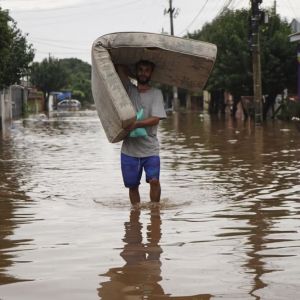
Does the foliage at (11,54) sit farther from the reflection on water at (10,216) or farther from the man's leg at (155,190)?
the man's leg at (155,190)

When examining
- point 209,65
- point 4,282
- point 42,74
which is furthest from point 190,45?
point 42,74

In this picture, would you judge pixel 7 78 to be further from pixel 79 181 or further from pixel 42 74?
pixel 42 74

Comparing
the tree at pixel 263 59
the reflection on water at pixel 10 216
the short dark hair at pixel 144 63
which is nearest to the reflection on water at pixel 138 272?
the reflection on water at pixel 10 216

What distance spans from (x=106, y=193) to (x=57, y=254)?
3931 millimetres

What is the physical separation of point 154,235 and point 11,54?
78.4ft

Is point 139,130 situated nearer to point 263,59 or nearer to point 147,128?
point 147,128

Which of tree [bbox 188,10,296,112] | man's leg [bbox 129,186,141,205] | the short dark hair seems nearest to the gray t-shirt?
the short dark hair

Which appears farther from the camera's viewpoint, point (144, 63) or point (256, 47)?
point (256, 47)

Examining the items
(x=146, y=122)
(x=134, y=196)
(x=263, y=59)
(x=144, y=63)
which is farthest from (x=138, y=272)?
(x=263, y=59)

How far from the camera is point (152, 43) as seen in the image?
758 centimetres

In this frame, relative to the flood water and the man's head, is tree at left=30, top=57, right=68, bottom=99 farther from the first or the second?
the man's head

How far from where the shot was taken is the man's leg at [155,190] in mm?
7868

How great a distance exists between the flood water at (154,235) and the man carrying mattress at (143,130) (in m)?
0.43

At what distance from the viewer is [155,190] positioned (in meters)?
8.00
